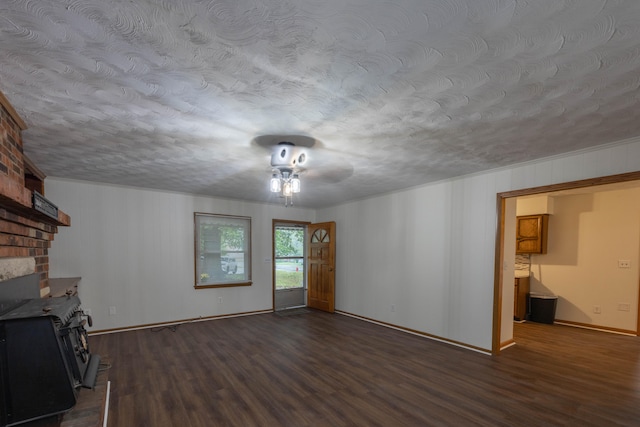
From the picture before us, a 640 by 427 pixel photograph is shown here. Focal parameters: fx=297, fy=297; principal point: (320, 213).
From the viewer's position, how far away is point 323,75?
5.39ft

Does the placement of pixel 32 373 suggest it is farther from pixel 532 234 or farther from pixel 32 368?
pixel 532 234

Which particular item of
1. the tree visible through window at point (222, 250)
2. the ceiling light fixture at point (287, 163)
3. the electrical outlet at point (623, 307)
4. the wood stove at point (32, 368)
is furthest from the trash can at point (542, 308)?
the wood stove at point (32, 368)

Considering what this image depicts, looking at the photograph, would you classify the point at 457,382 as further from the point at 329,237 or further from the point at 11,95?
the point at 11,95

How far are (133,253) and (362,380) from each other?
406 cm

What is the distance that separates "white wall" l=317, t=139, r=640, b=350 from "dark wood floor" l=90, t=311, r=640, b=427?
46 centimetres

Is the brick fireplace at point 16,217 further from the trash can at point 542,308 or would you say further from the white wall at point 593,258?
the white wall at point 593,258

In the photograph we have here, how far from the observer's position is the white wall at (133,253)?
14.6 ft

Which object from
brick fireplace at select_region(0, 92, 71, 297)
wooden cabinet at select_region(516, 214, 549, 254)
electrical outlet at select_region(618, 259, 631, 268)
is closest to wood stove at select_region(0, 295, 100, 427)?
brick fireplace at select_region(0, 92, 71, 297)

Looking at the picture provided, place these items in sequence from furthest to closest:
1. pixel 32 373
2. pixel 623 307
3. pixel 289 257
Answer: pixel 289 257
pixel 623 307
pixel 32 373

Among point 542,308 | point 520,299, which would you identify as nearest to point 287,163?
point 520,299

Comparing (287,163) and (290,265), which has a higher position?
(287,163)

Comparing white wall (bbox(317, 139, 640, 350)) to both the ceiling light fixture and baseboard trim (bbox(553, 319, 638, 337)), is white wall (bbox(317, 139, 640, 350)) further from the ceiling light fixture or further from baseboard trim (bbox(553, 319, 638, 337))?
the ceiling light fixture

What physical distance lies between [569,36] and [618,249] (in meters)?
5.44

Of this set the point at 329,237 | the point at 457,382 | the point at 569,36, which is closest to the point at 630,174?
the point at 569,36
